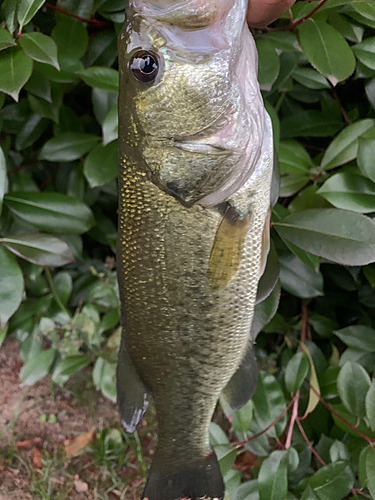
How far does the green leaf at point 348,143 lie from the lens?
2.47ft

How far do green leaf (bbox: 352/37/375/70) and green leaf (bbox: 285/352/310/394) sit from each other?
2.08 ft

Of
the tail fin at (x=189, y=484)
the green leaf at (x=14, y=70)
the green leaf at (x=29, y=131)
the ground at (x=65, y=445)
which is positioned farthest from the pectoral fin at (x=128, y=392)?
the green leaf at (x=29, y=131)

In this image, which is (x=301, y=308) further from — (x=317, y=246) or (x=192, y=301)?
(x=192, y=301)

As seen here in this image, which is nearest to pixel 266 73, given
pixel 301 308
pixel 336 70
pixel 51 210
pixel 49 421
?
pixel 336 70

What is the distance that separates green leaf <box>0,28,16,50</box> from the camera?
2.04 feet

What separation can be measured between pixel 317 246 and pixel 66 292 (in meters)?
0.78

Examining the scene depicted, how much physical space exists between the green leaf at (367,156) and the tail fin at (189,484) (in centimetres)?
59

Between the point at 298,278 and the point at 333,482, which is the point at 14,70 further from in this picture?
the point at 333,482

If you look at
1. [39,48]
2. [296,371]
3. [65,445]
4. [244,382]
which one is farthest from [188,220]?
[65,445]

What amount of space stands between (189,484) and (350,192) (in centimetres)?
63

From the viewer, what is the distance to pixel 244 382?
2.12 ft

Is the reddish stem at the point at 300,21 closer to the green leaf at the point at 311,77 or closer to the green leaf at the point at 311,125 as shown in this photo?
the green leaf at the point at 311,77

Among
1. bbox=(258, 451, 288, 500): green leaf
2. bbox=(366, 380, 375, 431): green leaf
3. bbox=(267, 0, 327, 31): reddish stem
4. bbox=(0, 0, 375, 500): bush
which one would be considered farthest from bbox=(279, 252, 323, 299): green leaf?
bbox=(267, 0, 327, 31): reddish stem

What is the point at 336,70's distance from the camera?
619 millimetres
